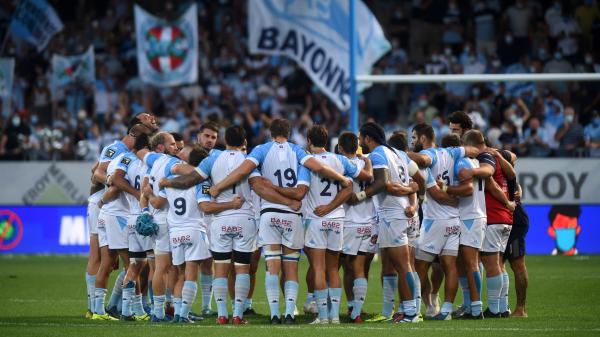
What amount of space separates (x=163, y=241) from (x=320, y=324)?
2.32 metres

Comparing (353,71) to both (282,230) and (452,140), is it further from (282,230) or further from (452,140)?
(282,230)

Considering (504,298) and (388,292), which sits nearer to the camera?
(388,292)

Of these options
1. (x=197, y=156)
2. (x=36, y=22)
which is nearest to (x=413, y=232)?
A: (x=197, y=156)

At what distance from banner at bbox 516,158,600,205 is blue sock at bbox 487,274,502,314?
11.6 m

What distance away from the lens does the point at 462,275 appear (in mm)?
15766

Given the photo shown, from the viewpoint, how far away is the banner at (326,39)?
26.2 metres

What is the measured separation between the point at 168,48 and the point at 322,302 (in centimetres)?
1658

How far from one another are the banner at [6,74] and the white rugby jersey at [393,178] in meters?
18.1

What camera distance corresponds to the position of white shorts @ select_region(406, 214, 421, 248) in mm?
15102

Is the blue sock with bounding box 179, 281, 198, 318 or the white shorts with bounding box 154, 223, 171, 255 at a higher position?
the white shorts with bounding box 154, 223, 171, 255

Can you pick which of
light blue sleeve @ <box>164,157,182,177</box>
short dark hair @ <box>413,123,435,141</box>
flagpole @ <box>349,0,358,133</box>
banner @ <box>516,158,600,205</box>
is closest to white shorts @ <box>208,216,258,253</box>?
light blue sleeve @ <box>164,157,182,177</box>

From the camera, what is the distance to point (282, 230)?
47.1 ft

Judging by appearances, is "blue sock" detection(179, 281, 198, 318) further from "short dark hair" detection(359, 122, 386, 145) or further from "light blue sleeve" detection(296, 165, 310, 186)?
"short dark hair" detection(359, 122, 386, 145)

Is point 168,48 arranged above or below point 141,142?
above
